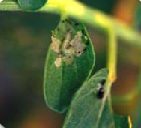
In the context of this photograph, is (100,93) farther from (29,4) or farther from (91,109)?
(29,4)

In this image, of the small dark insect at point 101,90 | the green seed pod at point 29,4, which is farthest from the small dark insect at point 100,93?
the green seed pod at point 29,4

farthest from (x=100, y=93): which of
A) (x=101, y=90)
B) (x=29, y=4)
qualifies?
(x=29, y=4)

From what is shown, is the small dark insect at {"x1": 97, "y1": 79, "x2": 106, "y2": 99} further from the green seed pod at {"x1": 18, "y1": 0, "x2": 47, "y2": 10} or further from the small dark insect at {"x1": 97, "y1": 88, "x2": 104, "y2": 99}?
the green seed pod at {"x1": 18, "y1": 0, "x2": 47, "y2": 10}

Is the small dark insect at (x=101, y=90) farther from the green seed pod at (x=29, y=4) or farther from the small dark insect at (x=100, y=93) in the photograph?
the green seed pod at (x=29, y=4)

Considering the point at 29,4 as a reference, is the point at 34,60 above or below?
below

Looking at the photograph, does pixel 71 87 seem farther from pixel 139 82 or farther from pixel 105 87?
pixel 139 82

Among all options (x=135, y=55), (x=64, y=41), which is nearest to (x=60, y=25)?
(x=64, y=41)

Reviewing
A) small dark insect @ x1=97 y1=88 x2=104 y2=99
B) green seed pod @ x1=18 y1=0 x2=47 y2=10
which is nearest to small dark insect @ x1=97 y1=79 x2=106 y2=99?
small dark insect @ x1=97 y1=88 x2=104 y2=99
